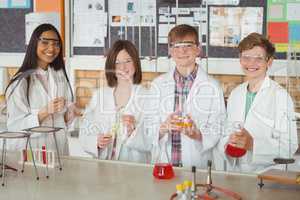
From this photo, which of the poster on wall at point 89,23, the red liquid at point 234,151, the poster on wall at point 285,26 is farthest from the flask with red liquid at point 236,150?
the poster on wall at point 89,23

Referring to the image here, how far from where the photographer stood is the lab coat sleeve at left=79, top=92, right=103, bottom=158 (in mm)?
3172

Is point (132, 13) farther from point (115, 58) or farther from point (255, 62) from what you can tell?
point (255, 62)

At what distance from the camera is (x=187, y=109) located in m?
2.93

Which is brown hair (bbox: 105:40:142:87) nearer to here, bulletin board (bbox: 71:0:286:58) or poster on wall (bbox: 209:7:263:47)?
bulletin board (bbox: 71:0:286:58)

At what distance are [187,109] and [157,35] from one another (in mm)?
480

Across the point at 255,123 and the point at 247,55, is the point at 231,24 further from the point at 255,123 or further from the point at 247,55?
the point at 255,123

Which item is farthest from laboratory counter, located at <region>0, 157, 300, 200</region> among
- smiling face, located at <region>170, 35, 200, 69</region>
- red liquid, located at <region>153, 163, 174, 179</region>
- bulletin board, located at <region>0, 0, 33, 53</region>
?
bulletin board, located at <region>0, 0, 33, 53</region>

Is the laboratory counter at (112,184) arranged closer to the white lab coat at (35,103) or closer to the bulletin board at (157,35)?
the white lab coat at (35,103)

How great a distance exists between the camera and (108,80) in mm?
3152

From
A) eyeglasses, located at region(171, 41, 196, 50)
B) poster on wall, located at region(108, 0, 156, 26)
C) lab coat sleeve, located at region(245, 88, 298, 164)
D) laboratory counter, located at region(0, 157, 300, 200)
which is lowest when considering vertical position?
laboratory counter, located at region(0, 157, 300, 200)

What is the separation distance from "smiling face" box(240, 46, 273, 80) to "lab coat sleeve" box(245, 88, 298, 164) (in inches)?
5.2

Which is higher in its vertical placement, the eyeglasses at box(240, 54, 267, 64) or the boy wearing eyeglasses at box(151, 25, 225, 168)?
the eyeglasses at box(240, 54, 267, 64)

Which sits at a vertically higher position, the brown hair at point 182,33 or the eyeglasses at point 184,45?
the brown hair at point 182,33

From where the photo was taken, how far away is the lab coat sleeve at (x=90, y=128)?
3172 mm
